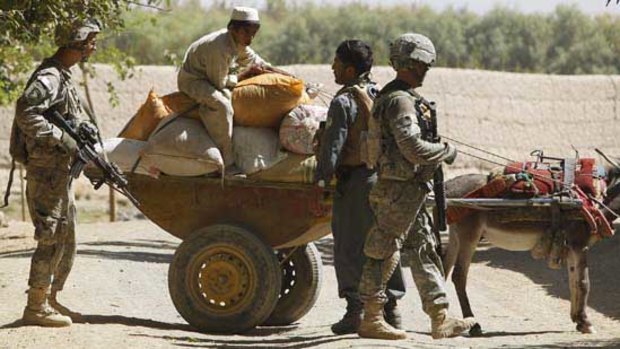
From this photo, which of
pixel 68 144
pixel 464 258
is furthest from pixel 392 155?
pixel 464 258

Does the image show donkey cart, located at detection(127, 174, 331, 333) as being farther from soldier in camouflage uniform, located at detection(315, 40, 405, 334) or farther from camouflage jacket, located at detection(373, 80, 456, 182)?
camouflage jacket, located at detection(373, 80, 456, 182)

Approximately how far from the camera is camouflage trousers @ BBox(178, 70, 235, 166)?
12.5 m

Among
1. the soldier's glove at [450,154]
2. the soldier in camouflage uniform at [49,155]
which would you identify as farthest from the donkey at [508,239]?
the soldier in camouflage uniform at [49,155]

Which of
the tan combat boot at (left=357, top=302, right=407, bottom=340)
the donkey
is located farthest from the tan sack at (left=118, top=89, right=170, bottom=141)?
the donkey

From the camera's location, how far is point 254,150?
12.6 metres

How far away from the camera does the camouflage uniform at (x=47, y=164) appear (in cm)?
1166

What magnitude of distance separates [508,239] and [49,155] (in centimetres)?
428

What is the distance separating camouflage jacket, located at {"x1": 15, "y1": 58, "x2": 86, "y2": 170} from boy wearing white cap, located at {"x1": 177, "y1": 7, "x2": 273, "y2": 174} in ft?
3.25

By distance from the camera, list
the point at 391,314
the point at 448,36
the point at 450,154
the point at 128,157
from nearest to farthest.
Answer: the point at 450,154
the point at 391,314
the point at 128,157
the point at 448,36

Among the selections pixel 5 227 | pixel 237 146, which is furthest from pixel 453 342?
pixel 5 227

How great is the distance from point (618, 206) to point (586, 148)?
19860 mm

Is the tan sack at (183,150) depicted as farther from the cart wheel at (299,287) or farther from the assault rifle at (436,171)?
Result: the assault rifle at (436,171)

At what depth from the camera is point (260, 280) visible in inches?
493

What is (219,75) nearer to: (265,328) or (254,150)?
(254,150)
